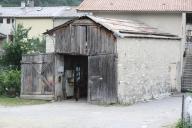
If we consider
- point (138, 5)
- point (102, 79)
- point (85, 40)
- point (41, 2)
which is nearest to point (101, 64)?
point (102, 79)

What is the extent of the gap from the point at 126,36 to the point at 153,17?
28.0 feet

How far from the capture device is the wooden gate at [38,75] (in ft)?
94.1

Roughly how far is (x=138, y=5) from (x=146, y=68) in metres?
7.95

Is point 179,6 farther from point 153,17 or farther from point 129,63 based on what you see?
point 129,63

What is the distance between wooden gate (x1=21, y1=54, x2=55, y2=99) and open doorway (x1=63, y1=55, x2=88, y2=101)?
924 mm

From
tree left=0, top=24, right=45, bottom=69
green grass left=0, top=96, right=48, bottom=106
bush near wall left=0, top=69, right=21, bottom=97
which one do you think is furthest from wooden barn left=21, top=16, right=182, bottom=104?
tree left=0, top=24, right=45, bottom=69

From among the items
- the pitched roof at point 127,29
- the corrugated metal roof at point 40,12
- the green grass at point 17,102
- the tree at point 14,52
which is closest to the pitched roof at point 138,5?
the pitched roof at point 127,29

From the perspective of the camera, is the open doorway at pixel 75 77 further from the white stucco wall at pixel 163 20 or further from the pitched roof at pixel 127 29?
the white stucco wall at pixel 163 20

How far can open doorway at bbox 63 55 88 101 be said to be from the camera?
1154 inches

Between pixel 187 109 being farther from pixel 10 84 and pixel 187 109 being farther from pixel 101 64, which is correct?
pixel 10 84

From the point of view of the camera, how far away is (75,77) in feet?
97.8

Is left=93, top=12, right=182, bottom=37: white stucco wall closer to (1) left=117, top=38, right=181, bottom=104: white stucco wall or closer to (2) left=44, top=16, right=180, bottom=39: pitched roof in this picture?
(2) left=44, top=16, right=180, bottom=39: pitched roof

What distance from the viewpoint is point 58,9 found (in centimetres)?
6856

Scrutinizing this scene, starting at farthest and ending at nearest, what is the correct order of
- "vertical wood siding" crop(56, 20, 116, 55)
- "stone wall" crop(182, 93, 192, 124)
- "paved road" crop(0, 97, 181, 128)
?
"vertical wood siding" crop(56, 20, 116, 55)
"paved road" crop(0, 97, 181, 128)
"stone wall" crop(182, 93, 192, 124)
